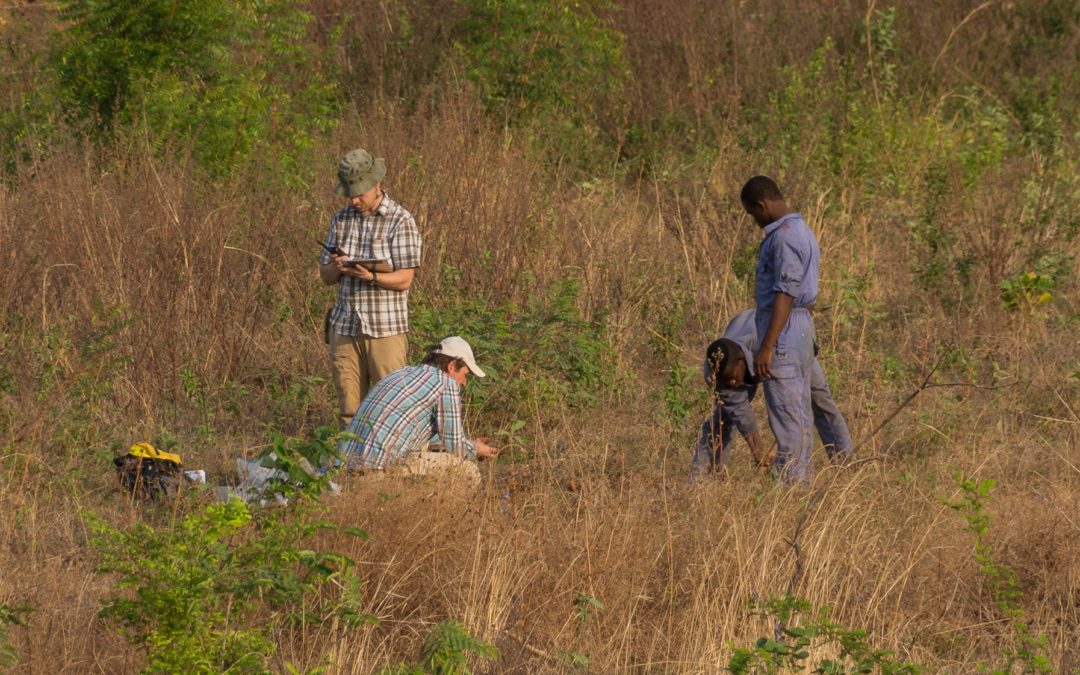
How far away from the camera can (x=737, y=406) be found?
6.81 m

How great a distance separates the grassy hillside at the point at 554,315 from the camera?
5.34 metres

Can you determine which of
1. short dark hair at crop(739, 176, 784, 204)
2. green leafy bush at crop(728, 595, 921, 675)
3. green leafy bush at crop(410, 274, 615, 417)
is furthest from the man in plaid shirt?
green leafy bush at crop(728, 595, 921, 675)

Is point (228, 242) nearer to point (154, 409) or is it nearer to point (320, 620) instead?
point (154, 409)

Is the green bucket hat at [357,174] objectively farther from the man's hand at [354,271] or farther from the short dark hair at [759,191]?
the short dark hair at [759,191]

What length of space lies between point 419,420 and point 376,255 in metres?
1.05

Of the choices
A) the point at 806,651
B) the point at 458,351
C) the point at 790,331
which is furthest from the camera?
the point at 458,351

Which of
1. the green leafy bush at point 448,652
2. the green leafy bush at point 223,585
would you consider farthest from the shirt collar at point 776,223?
the green leafy bush at point 448,652

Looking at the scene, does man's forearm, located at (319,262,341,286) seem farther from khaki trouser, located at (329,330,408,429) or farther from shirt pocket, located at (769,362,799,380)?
shirt pocket, located at (769,362,799,380)

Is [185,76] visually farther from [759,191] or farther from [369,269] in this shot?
[759,191]

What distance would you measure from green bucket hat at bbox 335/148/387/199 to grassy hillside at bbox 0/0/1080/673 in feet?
3.69

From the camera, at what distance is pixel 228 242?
30.5 ft

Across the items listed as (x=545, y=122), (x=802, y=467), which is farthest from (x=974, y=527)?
(x=545, y=122)

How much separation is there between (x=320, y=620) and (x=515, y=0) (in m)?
7.80

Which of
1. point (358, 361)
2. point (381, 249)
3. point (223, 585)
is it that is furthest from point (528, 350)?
point (223, 585)
